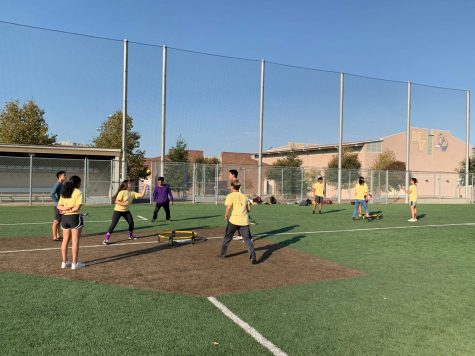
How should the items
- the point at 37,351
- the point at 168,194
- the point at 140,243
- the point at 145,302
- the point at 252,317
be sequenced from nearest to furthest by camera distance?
the point at 37,351 < the point at 252,317 < the point at 145,302 < the point at 140,243 < the point at 168,194

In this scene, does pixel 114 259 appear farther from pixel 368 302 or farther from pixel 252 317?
pixel 368 302

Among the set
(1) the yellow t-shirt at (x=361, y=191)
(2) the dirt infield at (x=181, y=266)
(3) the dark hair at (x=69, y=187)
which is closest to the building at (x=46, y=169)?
(1) the yellow t-shirt at (x=361, y=191)

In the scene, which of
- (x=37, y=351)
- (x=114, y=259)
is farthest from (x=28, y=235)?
(x=37, y=351)

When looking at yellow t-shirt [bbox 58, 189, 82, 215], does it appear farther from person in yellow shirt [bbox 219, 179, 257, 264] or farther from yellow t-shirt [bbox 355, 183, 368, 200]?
yellow t-shirt [bbox 355, 183, 368, 200]

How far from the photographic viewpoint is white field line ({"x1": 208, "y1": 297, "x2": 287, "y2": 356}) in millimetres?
4066

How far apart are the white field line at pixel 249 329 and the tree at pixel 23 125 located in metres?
35.1

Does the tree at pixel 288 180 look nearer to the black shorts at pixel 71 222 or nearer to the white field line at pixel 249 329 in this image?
the black shorts at pixel 71 222

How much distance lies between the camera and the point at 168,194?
1484 centimetres

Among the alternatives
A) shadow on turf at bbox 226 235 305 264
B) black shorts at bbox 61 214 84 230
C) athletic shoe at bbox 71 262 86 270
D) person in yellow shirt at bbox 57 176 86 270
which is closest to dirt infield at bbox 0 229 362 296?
shadow on turf at bbox 226 235 305 264

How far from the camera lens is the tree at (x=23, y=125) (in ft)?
114

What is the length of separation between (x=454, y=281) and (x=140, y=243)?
696cm

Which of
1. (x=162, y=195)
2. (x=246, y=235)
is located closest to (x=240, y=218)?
(x=246, y=235)

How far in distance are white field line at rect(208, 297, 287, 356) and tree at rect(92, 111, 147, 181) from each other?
32.9 meters

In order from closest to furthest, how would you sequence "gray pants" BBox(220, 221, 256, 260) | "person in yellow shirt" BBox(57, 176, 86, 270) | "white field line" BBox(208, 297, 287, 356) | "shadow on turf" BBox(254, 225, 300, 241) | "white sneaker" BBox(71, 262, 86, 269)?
1. "white field line" BBox(208, 297, 287, 356)
2. "person in yellow shirt" BBox(57, 176, 86, 270)
3. "white sneaker" BBox(71, 262, 86, 269)
4. "gray pants" BBox(220, 221, 256, 260)
5. "shadow on turf" BBox(254, 225, 300, 241)
